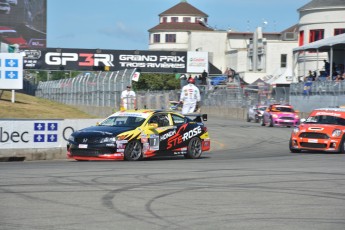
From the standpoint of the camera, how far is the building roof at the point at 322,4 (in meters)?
72.4

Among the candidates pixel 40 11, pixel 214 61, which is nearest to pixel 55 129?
pixel 40 11

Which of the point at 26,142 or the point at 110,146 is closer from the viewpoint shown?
the point at 110,146

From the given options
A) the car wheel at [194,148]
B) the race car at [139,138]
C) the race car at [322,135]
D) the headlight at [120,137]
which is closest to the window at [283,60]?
the race car at [322,135]

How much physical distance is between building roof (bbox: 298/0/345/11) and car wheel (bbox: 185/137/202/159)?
5222 centimetres

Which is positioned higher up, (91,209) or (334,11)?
(334,11)

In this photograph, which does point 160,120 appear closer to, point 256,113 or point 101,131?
point 101,131

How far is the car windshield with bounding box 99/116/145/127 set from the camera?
2106cm

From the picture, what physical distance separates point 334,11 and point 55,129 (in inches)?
2097

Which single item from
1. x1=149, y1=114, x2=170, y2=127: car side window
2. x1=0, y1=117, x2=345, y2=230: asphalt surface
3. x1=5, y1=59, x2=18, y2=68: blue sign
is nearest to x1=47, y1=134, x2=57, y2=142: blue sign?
x1=149, y1=114, x2=170, y2=127: car side window

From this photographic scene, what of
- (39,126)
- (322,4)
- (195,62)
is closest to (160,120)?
(39,126)

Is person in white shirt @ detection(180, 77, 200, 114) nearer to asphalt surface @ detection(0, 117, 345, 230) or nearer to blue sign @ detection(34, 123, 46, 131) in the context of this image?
blue sign @ detection(34, 123, 46, 131)

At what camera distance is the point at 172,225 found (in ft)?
32.0

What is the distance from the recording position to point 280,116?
138 feet

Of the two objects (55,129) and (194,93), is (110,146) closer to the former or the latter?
(55,129)
